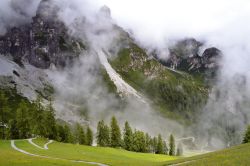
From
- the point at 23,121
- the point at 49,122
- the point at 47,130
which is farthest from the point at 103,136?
the point at 23,121

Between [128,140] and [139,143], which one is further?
[139,143]

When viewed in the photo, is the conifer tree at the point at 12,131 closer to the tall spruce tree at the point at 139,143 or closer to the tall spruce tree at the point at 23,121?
the tall spruce tree at the point at 23,121

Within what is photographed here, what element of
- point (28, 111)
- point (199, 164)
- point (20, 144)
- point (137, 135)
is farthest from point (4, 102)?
point (199, 164)

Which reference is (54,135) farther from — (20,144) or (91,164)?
(91,164)

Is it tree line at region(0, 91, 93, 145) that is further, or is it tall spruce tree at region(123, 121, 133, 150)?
tall spruce tree at region(123, 121, 133, 150)

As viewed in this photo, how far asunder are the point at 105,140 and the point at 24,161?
325ft

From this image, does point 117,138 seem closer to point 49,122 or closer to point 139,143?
point 139,143

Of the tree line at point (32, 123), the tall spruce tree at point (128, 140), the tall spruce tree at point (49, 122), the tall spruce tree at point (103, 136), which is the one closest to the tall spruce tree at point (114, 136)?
the tall spruce tree at point (103, 136)

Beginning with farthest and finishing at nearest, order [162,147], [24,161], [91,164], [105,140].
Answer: [162,147] → [105,140] → [91,164] → [24,161]

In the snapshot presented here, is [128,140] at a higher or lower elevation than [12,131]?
higher

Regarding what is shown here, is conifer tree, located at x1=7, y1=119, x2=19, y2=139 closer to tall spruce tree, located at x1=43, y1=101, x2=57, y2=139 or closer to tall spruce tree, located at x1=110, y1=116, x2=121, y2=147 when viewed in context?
tall spruce tree, located at x1=43, y1=101, x2=57, y2=139

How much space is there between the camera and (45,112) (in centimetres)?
13562

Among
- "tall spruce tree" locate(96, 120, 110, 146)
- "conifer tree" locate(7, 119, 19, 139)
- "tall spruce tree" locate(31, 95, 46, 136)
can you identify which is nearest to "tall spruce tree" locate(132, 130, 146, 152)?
"tall spruce tree" locate(96, 120, 110, 146)

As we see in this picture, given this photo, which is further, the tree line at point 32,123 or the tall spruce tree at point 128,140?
the tall spruce tree at point 128,140
